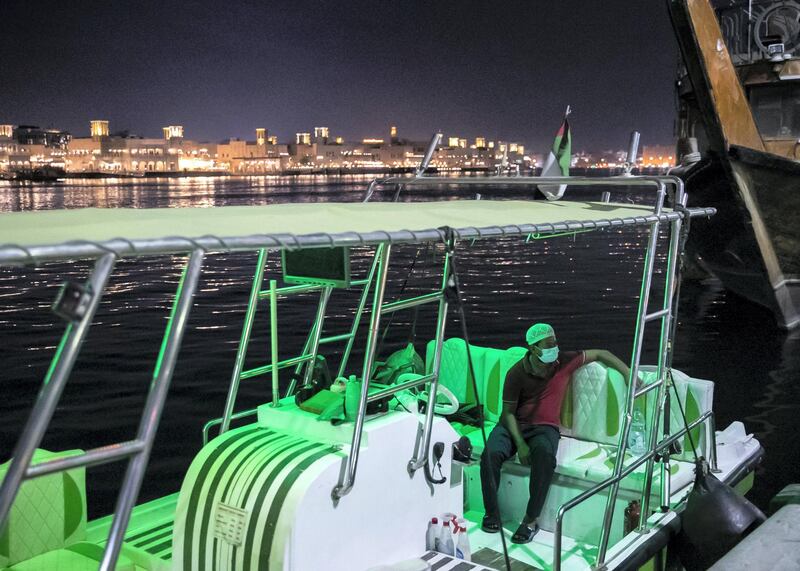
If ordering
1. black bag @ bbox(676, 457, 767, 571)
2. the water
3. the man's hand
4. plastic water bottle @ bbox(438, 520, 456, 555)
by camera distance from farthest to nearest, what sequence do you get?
1. the water
2. the man's hand
3. black bag @ bbox(676, 457, 767, 571)
4. plastic water bottle @ bbox(438, 520, 456, 555)

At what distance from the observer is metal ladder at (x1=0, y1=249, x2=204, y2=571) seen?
2615 mm

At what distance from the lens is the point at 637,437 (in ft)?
22.6

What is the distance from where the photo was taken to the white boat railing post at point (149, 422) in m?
2.94

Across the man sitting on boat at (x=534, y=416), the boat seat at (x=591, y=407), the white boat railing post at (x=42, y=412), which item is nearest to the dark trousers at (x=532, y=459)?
the man sitting on boat at (x=534, y=416)

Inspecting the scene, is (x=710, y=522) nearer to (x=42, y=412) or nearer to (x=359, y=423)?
(x=359, y=423)

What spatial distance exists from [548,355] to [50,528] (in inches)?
152

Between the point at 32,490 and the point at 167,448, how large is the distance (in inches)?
266

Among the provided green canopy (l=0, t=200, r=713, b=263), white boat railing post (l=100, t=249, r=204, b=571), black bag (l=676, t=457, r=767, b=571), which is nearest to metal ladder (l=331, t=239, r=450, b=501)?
green canopy (l=0, t=200, r=713, b=263)

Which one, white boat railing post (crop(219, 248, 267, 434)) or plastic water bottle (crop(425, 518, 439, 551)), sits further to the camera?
white boat railing post (crop(219, 248, 267, 434))

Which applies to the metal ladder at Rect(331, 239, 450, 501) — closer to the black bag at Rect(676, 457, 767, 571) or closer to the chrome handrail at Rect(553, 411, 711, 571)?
the chrome handrail at Rect(553, 411, 711, 571)

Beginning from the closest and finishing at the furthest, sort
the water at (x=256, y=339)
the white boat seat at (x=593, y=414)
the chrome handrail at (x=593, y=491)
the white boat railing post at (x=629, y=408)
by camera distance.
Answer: the chrome handrail at (x=593, y=491) → the white boat railing post at (x=629, y=408) → the white boat seat at (x=593, y=414) → the water at (x=256, y=339)

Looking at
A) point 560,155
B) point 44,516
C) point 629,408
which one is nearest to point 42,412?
point 44,516

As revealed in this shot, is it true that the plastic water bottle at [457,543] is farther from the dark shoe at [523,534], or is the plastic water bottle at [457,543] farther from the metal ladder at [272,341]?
the metal ladder at [272,341]

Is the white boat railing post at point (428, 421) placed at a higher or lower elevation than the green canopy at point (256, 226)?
lower
